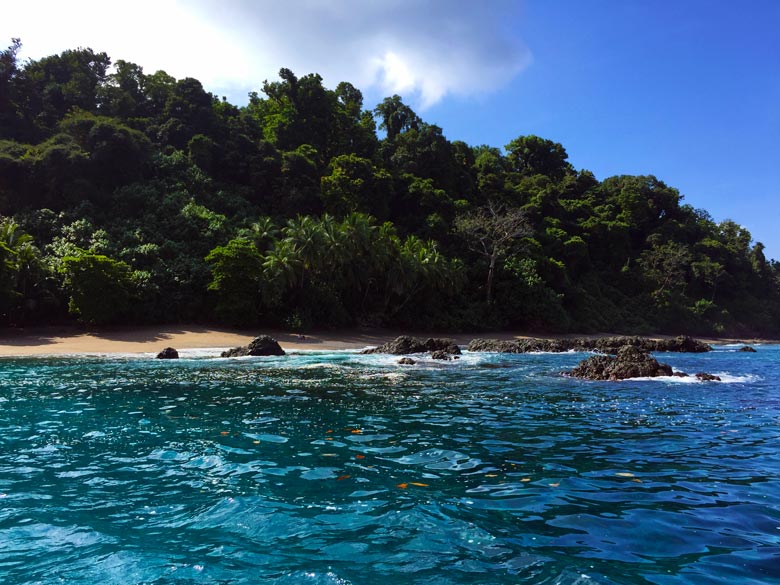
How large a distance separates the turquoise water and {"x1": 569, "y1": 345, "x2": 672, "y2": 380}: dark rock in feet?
17.4

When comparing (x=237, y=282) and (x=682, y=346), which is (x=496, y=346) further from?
(x=237, y=282)

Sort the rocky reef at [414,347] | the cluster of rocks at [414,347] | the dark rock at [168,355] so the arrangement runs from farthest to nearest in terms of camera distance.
Answer: the rocky reef at [414,347] < the cluster of rocks at [414,347] < the dark rock at [168,355]

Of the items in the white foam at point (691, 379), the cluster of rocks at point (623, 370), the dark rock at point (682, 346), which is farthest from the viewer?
the dark rock at point (682, 346)

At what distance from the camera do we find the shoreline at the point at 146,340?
30719 millimetres

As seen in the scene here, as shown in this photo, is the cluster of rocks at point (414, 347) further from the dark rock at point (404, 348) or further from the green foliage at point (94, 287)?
the green foliage at point (94, 287)

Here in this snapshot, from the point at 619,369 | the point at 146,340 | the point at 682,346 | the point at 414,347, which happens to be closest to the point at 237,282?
the point at 146,340

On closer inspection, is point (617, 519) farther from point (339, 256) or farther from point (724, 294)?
point (724, 294)

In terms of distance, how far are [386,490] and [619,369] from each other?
15592mm

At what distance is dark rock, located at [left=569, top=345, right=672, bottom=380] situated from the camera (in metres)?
18.4

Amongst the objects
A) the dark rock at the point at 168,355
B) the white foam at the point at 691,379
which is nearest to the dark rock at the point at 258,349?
the dark rock at the point at 168,355

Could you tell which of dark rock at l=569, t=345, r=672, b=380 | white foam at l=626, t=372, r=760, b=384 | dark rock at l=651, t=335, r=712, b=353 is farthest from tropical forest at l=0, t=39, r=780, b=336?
white foam at l=626, t=372, r=760, b=384

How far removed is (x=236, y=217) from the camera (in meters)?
52.3

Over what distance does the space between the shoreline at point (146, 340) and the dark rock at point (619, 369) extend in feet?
64.9

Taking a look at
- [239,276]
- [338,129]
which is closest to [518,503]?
[239,276]
